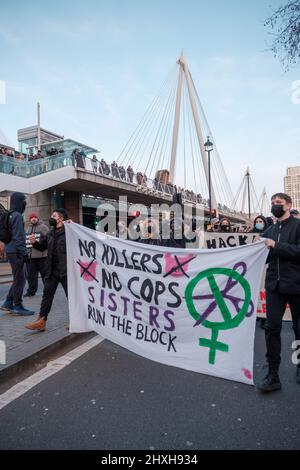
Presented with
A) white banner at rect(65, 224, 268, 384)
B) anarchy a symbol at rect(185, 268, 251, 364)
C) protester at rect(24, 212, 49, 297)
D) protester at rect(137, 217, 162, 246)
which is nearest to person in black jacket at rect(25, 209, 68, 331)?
white banner at rect(65, 224, 268, 384)

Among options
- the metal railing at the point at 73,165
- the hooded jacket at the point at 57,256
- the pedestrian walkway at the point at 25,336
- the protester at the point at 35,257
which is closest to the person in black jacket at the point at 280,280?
the pedestrian walkway at the point at 25,336

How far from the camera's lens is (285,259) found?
3.38m

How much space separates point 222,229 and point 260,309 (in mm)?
4367

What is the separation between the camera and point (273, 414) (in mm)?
2803

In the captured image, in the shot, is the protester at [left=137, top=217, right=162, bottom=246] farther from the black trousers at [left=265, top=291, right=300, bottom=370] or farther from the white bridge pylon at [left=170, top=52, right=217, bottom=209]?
the white bridge pylon at [left=170, top=52, right=217, bottom=209]

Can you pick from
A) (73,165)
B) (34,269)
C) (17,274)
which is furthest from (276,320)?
(73,165)

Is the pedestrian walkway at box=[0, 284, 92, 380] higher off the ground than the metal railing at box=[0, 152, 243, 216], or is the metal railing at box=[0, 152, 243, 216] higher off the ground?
the metal railing at box=[0, 152, 243, 216]

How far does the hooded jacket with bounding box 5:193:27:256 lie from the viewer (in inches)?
236

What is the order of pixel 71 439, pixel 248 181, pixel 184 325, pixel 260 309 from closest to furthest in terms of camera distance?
pixel 71 439 → pixel 184 325 → pixel 260 309 → pixel 248 181

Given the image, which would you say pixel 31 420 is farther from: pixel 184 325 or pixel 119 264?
pixel 119 264

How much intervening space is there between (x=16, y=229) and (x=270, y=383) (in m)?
4.65

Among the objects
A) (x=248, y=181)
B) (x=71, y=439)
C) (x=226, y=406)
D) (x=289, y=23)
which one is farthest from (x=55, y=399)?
(x=248, y=181)

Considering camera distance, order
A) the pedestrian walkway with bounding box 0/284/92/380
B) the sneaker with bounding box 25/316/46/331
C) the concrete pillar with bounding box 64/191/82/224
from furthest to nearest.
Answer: the concrete pillar with bounding box 64/191/82/224 → the sneaker with bounding box 25/316/46/331 → the pedestrian walkway with bounding box 0/284/92/380

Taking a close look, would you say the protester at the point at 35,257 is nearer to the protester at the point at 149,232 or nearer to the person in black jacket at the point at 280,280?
the protester at the point at 149,232
